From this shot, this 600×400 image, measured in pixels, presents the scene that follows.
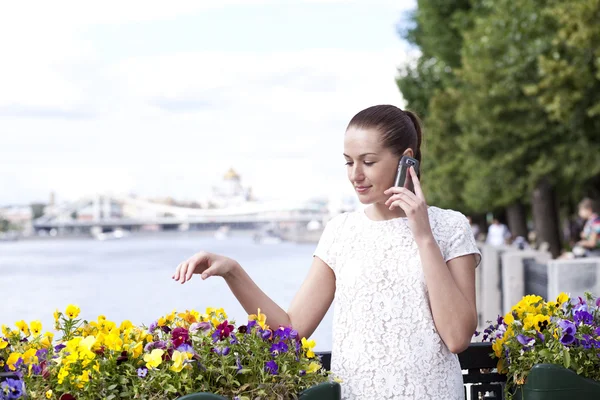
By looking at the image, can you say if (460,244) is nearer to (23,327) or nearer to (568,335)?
(568,335)

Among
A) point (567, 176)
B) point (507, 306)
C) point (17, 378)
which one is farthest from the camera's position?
point (567, 176)

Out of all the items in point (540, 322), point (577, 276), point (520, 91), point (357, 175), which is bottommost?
point (577, 276)

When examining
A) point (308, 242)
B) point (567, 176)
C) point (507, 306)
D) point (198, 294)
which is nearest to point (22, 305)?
point (198, 294)

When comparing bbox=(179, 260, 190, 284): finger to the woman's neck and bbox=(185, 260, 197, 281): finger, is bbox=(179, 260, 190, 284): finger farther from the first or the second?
the woman's neck

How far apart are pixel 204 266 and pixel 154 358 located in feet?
1.48

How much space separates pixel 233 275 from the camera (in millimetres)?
2773

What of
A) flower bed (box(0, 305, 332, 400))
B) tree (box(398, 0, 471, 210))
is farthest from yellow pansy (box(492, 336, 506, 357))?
tree (box(398, 0, 471, 210))

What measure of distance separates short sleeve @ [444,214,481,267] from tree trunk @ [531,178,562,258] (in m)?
23.5

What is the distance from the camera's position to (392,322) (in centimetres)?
258

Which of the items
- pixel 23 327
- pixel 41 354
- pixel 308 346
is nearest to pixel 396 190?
pixel 308 346

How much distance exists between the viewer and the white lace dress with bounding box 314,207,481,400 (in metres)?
2.55

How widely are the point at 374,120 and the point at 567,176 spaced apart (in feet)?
67.7

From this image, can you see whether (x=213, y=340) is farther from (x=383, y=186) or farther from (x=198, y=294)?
(x=198, y=294)

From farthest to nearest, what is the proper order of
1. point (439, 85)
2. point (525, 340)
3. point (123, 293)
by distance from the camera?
point (123, 293) → point (439, 85) → point (525, 340)
